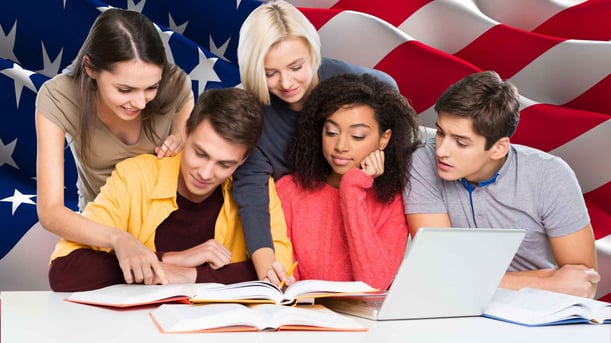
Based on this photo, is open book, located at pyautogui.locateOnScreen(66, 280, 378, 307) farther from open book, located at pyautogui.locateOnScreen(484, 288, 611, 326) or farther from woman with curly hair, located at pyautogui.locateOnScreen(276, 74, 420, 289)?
woman with curly hair, located at pyautogui.locateOnScreen(276, 74, 420, 289)

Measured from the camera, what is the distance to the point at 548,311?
1.11 metres

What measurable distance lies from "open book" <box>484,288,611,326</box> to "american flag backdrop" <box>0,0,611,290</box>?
47.1 inches

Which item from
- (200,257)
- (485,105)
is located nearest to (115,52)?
(200,257)

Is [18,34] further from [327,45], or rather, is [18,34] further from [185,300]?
[185,300]

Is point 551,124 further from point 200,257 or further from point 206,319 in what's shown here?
point 206,319

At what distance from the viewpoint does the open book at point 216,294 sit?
1.05 metres

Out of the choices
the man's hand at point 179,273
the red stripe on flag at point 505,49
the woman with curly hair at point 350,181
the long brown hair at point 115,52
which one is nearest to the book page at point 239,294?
the man's hand at point 179,273

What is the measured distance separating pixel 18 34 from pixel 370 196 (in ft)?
5.20

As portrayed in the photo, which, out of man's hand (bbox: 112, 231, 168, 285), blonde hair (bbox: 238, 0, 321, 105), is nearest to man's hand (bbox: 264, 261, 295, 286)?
man's hand (bbox: 112, 231, 168, 285)

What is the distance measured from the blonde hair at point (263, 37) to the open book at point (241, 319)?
0.71 m

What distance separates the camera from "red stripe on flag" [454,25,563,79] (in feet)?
8.28

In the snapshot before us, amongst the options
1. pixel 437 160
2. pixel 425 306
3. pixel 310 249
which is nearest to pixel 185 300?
pixel 425 306

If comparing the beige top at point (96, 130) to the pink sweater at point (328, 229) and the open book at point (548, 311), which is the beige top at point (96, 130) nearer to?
the pink sweater at point (328, 229)

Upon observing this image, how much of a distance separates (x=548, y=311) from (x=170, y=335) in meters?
0.60
